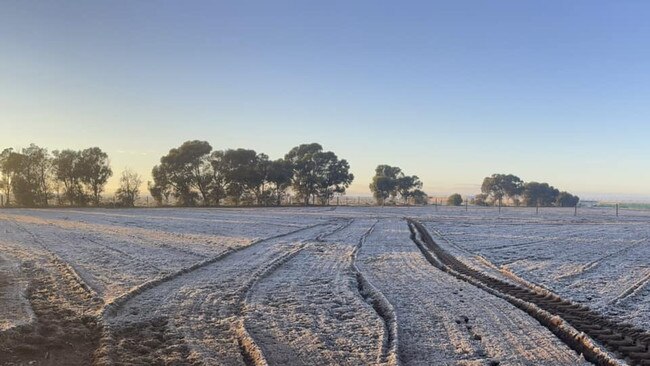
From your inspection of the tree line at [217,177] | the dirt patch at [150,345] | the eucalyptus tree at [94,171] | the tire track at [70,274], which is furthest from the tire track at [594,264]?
the eucalyptus tree at [94,171]

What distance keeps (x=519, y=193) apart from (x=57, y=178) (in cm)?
10024

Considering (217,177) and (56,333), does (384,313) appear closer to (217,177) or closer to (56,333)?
(56,333)

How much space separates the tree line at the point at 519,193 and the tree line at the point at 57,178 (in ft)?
267

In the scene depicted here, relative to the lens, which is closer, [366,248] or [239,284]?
[239,284]

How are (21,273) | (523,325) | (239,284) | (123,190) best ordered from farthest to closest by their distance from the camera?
(123,190)
(21,273)
(239,284)
(523,325)

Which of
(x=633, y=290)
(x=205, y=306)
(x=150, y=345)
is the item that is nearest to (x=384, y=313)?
(x=205, y=306)

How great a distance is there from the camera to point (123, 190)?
84.6 m

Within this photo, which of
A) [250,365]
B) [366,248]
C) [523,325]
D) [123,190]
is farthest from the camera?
[123,190]

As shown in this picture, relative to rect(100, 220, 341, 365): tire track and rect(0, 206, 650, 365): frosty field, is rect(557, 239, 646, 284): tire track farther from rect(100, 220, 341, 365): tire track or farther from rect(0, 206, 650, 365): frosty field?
rect(100, 220, 341, 365): tire track

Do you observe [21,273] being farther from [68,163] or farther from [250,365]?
[68,163]

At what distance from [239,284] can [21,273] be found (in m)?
7.00

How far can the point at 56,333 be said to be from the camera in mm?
8680

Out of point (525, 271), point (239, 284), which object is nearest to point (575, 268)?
point (525, 271)

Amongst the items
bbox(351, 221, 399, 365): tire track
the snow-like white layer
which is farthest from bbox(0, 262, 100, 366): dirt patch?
the snow-like white layer
